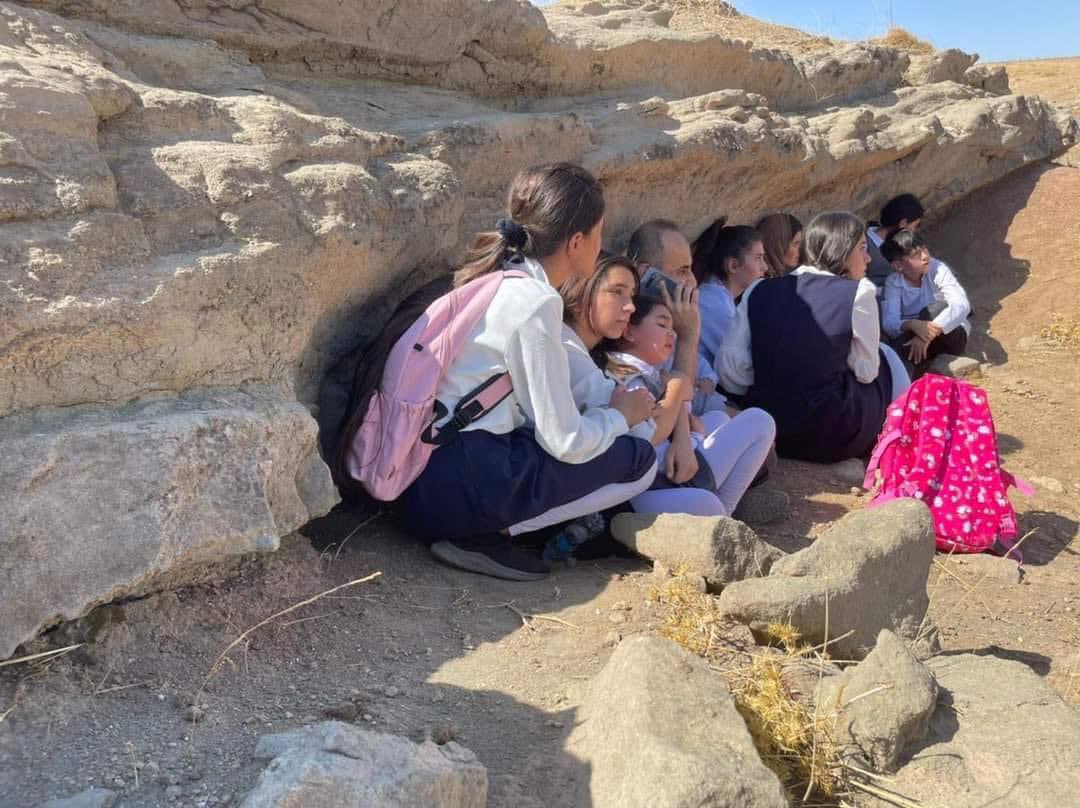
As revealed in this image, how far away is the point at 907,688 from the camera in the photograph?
2438 mm

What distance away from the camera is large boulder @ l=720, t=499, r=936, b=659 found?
112 inches

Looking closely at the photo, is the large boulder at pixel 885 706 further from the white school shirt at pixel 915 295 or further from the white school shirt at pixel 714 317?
the white school shirt at pixel 915 295

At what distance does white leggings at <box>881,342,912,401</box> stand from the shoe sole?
265 centimetres

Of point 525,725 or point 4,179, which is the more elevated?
point 4,179

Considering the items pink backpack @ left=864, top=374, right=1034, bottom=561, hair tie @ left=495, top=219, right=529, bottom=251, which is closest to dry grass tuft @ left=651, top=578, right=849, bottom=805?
hair tie @ left=495, top=219, right=529, bottom=251

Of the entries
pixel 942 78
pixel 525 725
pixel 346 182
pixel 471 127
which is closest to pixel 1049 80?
pixel 942 78

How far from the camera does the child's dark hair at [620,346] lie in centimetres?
389

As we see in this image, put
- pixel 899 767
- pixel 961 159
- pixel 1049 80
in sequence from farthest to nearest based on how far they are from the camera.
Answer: pixel 1049 80 < pixel 961 159 < pixel 899 767

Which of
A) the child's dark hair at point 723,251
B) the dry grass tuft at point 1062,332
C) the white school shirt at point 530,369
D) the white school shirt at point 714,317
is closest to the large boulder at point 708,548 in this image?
the white school shirt at point 530,369

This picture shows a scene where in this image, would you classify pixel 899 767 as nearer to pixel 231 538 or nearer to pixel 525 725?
pixel 525 725

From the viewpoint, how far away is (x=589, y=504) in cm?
349

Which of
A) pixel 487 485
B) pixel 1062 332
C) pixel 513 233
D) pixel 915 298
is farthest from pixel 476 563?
pixel 1062 332

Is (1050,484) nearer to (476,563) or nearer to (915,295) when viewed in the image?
(915,295)

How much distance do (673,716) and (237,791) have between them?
909mm
